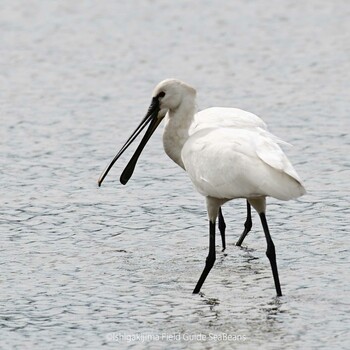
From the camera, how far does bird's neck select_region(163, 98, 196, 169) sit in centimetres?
933

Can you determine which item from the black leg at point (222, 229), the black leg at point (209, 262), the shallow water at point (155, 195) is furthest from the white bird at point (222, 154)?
the black leg at point (222, 229)

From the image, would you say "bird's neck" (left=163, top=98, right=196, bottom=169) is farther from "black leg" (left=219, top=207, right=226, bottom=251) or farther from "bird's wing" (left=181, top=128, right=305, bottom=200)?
"black leg" (left=219, top=207, right=226, bottom=251)

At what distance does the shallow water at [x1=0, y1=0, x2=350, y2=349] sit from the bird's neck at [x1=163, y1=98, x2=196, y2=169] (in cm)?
90

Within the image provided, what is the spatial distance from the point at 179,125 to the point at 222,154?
78cm

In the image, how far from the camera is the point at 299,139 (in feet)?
44.0

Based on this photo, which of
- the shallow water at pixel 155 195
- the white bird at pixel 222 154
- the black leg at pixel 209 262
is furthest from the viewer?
the black leg at pixel 209 262

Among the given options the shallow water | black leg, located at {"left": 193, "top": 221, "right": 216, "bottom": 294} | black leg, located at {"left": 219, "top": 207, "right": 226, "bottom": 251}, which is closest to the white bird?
black leg, located at {"left": 193, "top": 221, "right": 216, "bottom": 294}

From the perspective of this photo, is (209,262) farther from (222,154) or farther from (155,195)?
(155,195)

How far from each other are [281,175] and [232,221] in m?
2.55

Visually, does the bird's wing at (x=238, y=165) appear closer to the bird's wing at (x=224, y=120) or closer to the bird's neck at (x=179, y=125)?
the bird's neck at (x=179, y=125)

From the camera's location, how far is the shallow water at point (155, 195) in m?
8.16

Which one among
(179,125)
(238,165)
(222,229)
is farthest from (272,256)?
(222,229)

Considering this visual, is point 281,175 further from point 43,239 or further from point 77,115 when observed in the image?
point 77,115

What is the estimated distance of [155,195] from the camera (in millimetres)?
11484
